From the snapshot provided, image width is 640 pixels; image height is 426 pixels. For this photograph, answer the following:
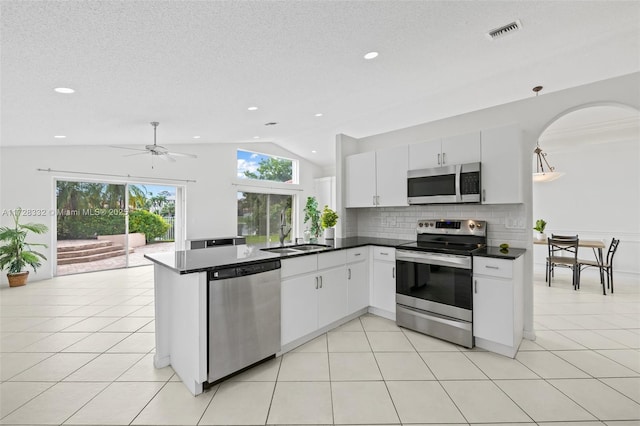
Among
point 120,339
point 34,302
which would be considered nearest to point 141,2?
point 120,339

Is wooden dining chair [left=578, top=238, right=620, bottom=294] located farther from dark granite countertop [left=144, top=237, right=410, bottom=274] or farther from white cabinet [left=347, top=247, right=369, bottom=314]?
dark granite countertop [left=144, top=237, right=410, bottom=274]

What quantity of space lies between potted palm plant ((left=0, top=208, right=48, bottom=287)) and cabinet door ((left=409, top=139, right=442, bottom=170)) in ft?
20.9

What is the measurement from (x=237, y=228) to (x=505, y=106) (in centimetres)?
612

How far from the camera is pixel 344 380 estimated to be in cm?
224

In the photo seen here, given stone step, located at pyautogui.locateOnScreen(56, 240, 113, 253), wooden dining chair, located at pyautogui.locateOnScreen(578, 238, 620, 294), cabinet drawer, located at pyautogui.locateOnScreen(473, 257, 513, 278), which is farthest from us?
stone step, located at pyautogui.locateOnScreen(56, 240, 113, 253)

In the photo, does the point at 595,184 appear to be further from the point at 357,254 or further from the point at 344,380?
the point at 344,380

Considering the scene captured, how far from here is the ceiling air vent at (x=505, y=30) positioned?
2135 mm

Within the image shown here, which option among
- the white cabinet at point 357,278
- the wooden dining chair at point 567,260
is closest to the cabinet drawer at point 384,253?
the white cabinet at point 357,278

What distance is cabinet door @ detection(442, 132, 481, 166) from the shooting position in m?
3.05

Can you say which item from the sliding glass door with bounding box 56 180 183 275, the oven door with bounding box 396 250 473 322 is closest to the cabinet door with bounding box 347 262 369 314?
the oven door with bounding box 396 250 473 322

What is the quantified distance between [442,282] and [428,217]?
1.05 m

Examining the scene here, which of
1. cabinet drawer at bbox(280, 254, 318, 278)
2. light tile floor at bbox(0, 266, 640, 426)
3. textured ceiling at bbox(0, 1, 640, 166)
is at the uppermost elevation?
textured ceiling at bbox(0, 1, 640, 166)

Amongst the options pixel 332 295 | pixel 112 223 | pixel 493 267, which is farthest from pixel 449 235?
pixel 112 223

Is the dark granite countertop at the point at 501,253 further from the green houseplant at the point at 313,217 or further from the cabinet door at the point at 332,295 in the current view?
the green houseplant at the point at 313,217
